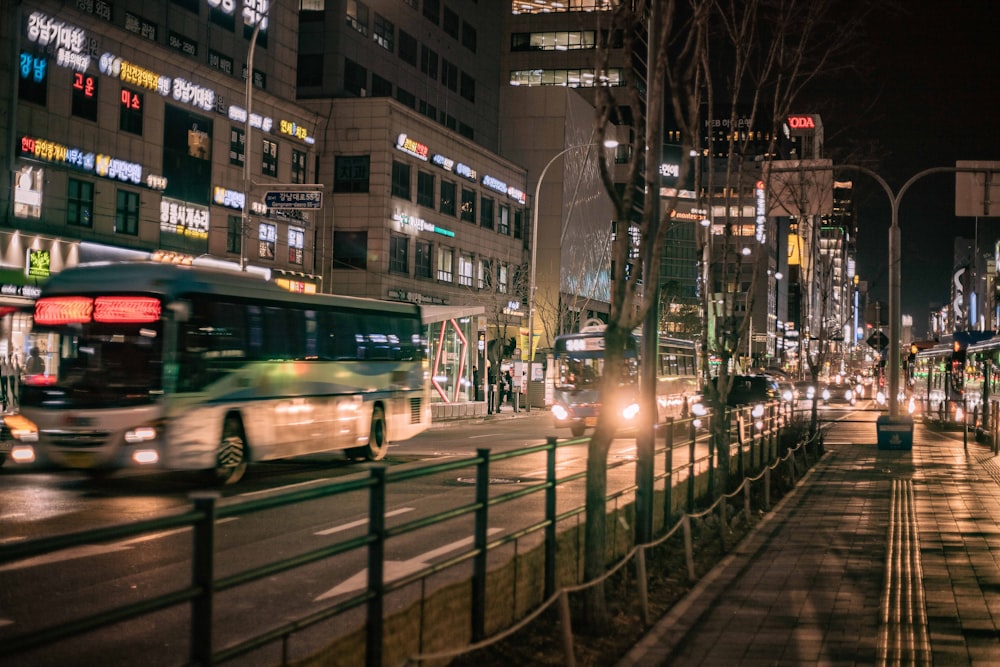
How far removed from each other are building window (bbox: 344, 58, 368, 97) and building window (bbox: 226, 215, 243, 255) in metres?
16.9

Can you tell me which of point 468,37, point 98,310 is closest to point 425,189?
point 468,37

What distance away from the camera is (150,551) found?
1100 centimetres

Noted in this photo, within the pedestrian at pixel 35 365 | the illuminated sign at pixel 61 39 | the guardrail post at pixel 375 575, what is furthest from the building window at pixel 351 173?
the guardrail post at pixel 375 575

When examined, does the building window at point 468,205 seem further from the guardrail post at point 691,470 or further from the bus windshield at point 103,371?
the guardrail post at point 691,470

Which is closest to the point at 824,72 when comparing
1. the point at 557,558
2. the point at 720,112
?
the point at 557,558

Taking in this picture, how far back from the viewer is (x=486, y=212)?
68.1 metres

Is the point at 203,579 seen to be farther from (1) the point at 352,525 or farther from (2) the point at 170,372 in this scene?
(2) the point at 170,372

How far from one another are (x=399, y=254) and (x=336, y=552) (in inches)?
2021

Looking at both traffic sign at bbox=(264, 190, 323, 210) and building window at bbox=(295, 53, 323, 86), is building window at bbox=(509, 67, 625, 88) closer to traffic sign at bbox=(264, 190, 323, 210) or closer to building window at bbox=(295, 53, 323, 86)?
building window at bbox=(295, 53, 323, 86)

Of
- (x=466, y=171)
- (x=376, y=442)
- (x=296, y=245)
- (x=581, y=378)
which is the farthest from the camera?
(x=466, y=171)

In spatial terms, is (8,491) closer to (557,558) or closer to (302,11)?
(557,558)

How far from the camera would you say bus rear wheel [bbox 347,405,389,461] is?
23.3 metres

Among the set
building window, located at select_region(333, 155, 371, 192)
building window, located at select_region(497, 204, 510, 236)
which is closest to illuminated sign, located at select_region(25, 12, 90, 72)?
building window, located at select_region(333, 155, 371, 192)

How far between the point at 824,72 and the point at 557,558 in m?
13.0
